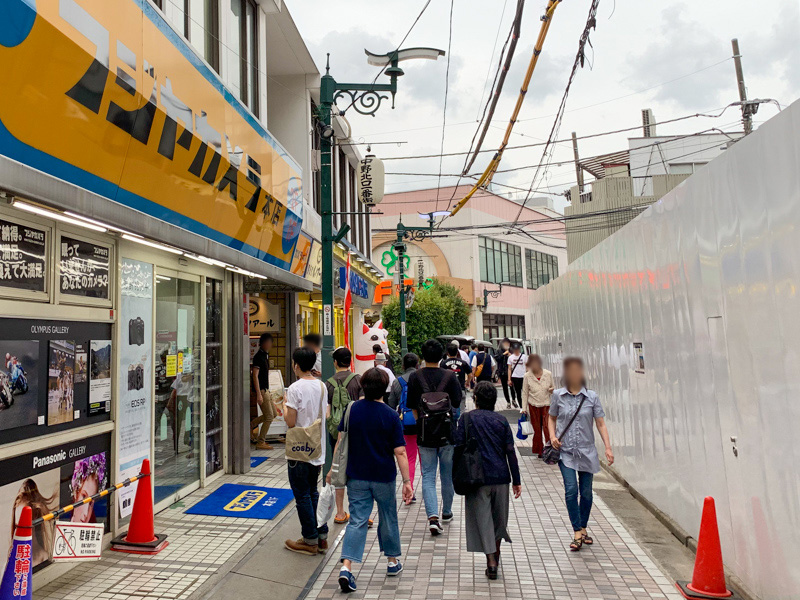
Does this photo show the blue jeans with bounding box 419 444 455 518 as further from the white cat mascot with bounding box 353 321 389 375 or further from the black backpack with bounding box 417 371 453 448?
the white cat mascot with bounding box 353 321 389 375

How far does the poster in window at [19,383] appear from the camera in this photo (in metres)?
4.82

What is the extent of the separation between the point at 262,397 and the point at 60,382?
5.96m

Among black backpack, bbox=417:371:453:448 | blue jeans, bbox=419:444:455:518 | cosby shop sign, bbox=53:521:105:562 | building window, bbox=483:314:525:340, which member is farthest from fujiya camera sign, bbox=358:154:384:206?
building window, bbox=483:314:525:340

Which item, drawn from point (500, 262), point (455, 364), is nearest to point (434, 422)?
point (455, 364)

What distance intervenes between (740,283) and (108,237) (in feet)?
18.6

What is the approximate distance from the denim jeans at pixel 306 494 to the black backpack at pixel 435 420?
1.29 m

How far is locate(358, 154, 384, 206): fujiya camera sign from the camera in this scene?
41.9 ft

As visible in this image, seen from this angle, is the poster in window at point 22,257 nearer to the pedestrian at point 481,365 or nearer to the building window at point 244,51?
the building window at point 244,51

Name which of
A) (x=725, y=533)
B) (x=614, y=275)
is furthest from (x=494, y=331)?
(x=725, y=533)

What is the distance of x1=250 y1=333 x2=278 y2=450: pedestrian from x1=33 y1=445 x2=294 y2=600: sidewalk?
133 inches

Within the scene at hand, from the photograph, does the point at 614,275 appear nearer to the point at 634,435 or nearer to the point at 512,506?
the point at 634,435

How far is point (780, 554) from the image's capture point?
173 inches

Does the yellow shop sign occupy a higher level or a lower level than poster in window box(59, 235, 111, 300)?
higher

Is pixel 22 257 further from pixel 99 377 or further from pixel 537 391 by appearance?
pixel 537 391
